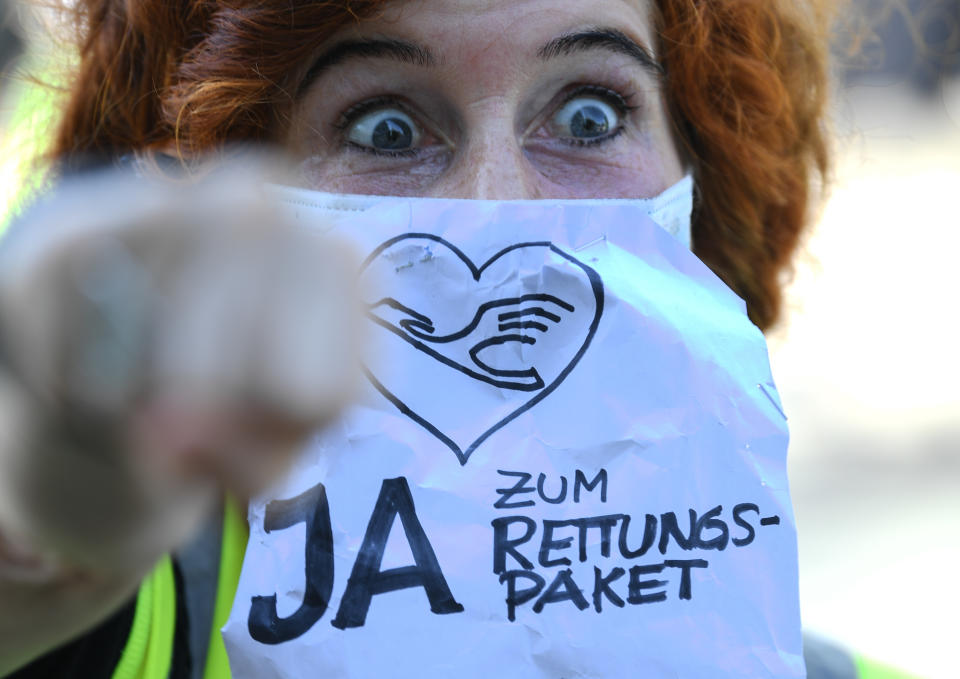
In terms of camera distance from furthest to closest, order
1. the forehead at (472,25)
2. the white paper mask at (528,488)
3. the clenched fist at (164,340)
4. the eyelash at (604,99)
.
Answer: the eyelash at (604,99), the forehead at (472,25), the white paper mask at (528,488), the clenched fist at (164,340)

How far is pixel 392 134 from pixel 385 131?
0.03 ft

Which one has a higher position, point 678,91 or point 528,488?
point 678,91

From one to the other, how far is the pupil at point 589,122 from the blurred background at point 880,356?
2.56 feet

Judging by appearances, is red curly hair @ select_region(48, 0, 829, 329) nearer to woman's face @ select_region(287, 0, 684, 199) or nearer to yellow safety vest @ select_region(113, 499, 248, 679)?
woman's face @ select_region(287, 0, 684, 199)

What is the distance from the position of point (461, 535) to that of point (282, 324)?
562 mm

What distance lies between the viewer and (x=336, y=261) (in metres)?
0.55

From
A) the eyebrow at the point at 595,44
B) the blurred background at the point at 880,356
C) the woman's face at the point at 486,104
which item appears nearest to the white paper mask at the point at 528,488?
the woman's face at the point at 486,104

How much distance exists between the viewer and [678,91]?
1.48m

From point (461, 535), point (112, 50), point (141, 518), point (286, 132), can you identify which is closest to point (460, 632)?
point (461, 535)

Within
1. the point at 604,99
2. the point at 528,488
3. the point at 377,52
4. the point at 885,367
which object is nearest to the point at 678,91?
the point at 604,99

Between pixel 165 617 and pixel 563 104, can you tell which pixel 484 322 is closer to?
pixel 563 104

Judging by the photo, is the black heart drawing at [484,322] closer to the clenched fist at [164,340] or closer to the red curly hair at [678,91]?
the red curly hair at [678,91]

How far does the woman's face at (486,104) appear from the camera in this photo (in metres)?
1.22

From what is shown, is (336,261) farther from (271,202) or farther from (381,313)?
(381,313)
